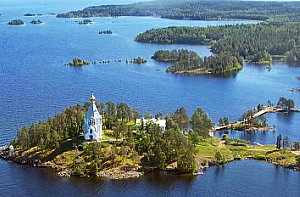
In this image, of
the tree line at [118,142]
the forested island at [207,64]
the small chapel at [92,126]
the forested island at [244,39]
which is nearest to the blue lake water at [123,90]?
the tree line at [118,142]

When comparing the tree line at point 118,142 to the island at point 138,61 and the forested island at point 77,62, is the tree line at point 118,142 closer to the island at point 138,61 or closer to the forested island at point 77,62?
the forested island at point 77,62

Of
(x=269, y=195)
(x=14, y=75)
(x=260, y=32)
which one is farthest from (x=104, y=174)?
(x=260, y=32)

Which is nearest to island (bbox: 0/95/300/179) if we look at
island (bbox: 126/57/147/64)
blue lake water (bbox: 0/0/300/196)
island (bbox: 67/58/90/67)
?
blue lake water (bbox: 0/0/300/196)

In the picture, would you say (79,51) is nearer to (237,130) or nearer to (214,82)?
(214,82)

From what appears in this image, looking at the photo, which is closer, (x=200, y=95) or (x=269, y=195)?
(x=269, y=195)

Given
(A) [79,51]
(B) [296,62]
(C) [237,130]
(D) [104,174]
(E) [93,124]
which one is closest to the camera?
(D) [104,174]

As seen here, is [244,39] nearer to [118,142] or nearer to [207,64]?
[207,64]

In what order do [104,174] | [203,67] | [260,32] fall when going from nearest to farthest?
[104,174] → [203,67] → [260,32]

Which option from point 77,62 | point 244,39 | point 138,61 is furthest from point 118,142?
point 244,39

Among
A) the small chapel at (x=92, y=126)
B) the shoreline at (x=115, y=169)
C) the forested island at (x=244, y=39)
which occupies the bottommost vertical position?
the shoreline at (x=115, y=169)
